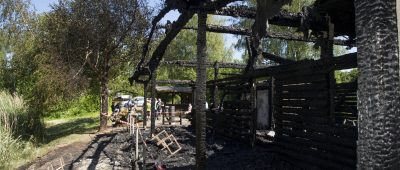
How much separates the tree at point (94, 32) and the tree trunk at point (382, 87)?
788 inches

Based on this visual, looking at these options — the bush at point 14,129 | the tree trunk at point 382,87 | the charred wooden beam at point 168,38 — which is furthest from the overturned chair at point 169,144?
the tree trunk at point 382,87

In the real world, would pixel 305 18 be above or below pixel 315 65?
above

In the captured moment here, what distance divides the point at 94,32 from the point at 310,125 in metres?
15.6

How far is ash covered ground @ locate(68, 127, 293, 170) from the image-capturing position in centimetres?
862

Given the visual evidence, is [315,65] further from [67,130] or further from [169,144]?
[67,130]

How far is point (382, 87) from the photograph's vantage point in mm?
1425

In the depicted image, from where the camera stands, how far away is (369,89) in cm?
146

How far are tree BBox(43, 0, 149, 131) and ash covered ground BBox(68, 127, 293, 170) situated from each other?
8.67m

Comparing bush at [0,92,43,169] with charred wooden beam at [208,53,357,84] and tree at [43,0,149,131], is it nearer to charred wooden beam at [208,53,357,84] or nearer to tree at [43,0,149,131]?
tree at [43,0,149,131]

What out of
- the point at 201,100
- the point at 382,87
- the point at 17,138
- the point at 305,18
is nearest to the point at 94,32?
the point at 17,138

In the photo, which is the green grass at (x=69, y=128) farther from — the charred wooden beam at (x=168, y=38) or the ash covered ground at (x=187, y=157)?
the charred wooden beam at (x=168, y=38)

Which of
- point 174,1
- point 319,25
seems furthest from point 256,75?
point 174,1

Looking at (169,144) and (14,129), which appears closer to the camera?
(169,144)

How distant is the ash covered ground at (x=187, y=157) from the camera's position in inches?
339
